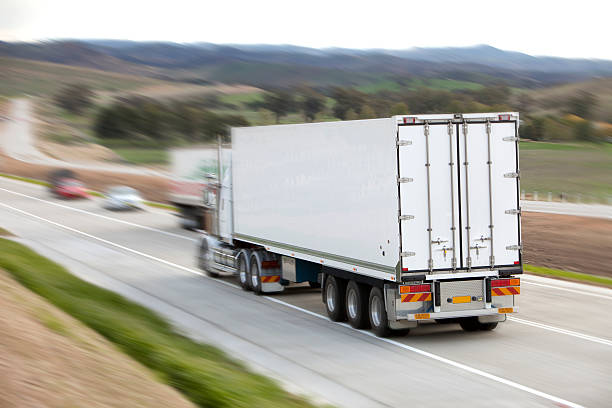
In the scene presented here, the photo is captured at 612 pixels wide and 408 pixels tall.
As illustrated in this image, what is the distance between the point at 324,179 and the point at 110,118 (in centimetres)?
12156

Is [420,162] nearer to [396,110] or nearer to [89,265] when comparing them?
[89,265]

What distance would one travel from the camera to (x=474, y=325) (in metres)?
15.7

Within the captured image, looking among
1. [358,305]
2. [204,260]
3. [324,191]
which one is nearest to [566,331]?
[358,305]

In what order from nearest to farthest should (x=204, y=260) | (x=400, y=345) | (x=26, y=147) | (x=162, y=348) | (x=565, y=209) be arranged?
(x=162, y=348), (x=400, y=345), (x=204, y=260), (x=565, y=209), (x=26, y=147)

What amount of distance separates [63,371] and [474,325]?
949cm

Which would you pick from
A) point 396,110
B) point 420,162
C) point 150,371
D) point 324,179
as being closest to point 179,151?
point 324,179

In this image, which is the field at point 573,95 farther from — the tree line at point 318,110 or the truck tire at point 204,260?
the truck tire at point 204,260

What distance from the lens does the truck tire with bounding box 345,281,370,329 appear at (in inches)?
625

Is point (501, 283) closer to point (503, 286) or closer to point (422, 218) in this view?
point (503, 286)

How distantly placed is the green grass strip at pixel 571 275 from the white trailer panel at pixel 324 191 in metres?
8.42

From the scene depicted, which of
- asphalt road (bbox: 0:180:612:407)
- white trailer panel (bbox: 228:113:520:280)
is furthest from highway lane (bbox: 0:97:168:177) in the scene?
white trailer panel (bbox: 228:113:520:280)

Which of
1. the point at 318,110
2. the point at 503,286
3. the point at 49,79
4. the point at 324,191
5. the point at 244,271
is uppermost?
the point at 49,79

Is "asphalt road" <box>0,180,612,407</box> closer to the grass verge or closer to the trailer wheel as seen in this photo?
the trailer wheel

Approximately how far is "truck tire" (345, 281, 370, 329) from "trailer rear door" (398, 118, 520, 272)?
6.02 ft
